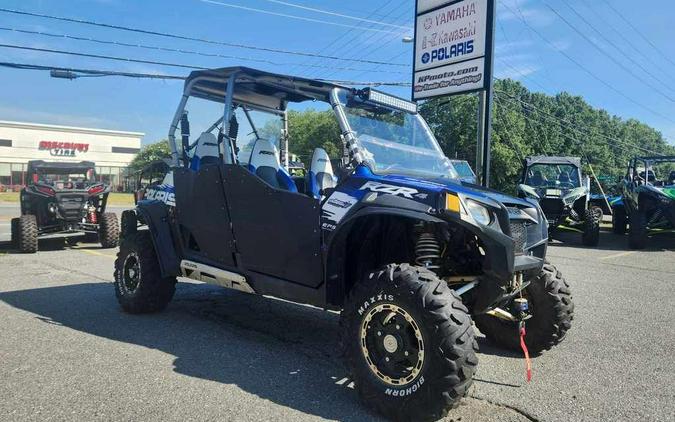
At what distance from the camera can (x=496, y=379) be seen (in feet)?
13.7

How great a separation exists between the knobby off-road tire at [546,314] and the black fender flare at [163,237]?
345 centimetres

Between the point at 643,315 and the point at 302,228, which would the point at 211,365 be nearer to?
the point at 302,228

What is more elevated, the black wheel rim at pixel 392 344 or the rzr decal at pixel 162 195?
the rzr decal at pixel 162 195

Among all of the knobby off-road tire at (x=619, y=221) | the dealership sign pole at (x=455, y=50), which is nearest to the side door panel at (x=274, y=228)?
the dealership sign pole at (x=455, y=50)

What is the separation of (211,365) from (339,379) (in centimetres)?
108

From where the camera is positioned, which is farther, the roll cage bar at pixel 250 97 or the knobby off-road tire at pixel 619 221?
the knobby off-road tire at pixel 619 221

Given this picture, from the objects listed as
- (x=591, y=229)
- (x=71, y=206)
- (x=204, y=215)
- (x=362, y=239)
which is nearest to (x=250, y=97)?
(x=204, y=215)

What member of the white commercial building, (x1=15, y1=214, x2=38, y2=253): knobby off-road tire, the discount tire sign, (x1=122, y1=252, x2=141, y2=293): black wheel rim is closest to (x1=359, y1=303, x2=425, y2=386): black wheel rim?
(x1=122, y1=252, x2=141, y2=293): black wheel rim

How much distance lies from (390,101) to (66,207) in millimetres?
10478

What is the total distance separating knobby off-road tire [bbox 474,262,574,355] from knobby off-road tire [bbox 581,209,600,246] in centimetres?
1013

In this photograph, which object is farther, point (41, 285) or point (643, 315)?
point (41, 285)

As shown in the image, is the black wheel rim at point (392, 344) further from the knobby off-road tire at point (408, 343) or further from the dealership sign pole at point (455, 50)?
the dealership sign pole at point (455, 50)

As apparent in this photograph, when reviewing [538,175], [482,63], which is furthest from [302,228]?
[538,175]

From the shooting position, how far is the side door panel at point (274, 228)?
4266 mm
